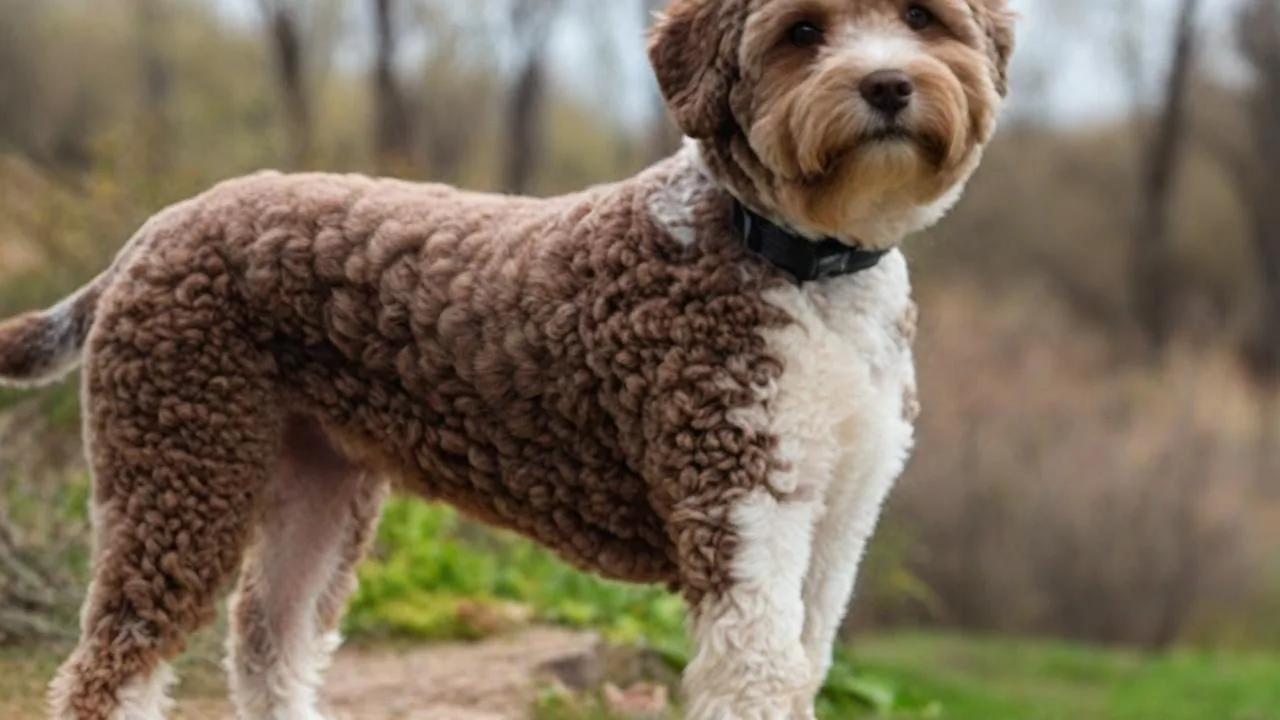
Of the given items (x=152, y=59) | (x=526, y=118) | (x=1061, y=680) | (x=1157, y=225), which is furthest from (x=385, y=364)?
(x=152, y=59)

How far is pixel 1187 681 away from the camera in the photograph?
38.5 feet

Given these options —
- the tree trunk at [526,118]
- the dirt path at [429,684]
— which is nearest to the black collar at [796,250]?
the dirt path at [429,684]

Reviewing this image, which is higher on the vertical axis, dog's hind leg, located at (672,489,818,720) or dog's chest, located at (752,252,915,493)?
dog's chest, located at (752,252,915,493)

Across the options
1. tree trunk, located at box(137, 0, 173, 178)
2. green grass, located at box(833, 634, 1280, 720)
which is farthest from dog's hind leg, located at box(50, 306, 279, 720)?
tree trunk, located at box(137, 0, 173, 178)

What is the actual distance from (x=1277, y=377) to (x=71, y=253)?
16.3 m

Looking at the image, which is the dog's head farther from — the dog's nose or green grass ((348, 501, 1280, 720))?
green grass ((348, 501, 1280, 720))

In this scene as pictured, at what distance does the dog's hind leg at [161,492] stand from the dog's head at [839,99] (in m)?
1.40

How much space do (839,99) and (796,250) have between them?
0.44m

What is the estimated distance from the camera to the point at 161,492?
475cm

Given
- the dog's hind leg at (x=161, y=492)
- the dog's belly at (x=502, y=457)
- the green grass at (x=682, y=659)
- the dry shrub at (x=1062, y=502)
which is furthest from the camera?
the dry shrub at (x=1062, y=502)

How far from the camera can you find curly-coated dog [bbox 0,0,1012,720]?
4133 mm

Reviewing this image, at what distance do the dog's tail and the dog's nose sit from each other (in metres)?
2.31

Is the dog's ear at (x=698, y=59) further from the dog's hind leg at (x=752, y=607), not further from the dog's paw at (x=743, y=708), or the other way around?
the dog's paw at (x=743, y=708)

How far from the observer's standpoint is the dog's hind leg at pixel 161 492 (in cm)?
474
